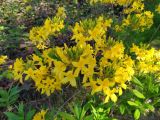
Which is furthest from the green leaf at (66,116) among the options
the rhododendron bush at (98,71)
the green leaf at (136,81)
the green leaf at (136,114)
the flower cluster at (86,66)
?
the green leaf at (136,81)

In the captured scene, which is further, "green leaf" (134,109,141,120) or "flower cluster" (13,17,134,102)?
"green leaf" (134,109,141,120)

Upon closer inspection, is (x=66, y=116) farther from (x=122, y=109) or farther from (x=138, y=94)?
→ (x=138, y=94)

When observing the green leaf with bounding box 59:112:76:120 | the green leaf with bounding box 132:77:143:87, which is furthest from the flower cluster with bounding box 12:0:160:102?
the green leaf with bounding box 132:77:143:87

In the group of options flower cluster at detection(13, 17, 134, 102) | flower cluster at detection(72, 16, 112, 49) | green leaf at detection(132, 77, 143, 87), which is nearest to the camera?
flower cluster at detection(13, 17, 134, 102)

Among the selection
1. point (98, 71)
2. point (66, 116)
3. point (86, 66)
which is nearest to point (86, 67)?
point (86, 66)

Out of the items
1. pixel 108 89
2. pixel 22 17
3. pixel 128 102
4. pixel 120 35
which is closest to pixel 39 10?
pixel 22 17

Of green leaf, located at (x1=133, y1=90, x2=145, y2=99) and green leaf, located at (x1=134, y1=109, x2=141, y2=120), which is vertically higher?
green leaf, located at (x1=133, y1=90, x2=145, y2=99)

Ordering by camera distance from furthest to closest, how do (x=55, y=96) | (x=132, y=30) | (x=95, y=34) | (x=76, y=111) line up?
1. (x=132, y=30)
2. (x=55, y=96)
3. (x=76, y=111)
4. (x=95, y=34)

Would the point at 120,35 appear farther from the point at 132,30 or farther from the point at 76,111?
the point at 76,111

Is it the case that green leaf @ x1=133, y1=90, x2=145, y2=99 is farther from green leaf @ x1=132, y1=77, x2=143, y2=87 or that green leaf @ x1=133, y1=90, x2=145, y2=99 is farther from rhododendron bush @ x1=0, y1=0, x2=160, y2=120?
green leaf @ x1=132, y1=77, x2=143, y2=87
